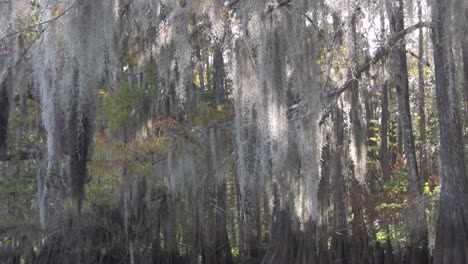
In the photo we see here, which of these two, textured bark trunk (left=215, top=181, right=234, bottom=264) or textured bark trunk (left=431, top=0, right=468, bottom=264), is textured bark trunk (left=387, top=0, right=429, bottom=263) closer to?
textured bark trunk (left=431, top=0, right=468, bottom=264)

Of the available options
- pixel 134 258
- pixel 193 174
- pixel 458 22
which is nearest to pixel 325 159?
pixel 193 174

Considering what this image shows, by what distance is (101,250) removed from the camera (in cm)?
1117

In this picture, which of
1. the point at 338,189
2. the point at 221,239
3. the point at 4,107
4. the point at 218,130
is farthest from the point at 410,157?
the point at 4,107

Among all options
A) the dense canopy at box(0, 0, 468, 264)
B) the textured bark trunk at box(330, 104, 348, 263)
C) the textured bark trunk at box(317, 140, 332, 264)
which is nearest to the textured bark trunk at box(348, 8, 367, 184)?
the dense canopy at box(0, 0, 468, 264)

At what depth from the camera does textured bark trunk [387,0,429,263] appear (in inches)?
318

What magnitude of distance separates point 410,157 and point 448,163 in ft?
12.6

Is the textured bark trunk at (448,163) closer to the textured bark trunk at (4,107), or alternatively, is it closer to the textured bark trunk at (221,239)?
the textured bark trunk at (4,107)

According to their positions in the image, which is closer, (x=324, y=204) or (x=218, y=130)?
(x=218, y=130)

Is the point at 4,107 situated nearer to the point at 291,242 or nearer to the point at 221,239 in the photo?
the point at 291,242

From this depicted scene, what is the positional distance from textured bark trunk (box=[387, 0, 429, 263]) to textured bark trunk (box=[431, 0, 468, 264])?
0.79 m

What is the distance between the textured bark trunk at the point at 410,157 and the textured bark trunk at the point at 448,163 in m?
0.79

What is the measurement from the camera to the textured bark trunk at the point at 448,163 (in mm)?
5938

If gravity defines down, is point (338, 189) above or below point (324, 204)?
above

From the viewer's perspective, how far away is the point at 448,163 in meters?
6.66
